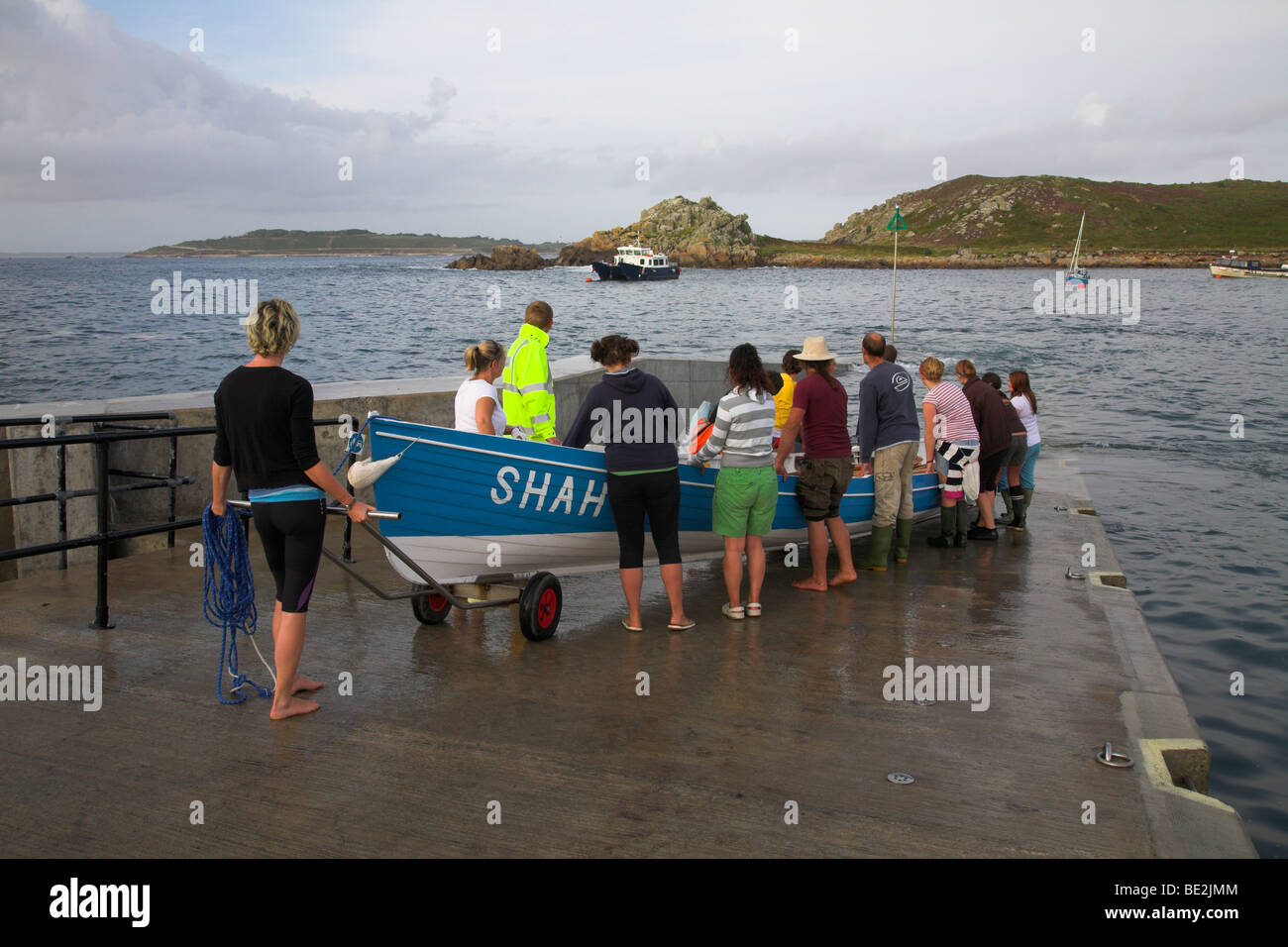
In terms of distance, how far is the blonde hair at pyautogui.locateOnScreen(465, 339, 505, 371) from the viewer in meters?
6.61

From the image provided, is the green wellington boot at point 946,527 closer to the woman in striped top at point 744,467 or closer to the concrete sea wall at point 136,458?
the woman in striped top at point 744,467

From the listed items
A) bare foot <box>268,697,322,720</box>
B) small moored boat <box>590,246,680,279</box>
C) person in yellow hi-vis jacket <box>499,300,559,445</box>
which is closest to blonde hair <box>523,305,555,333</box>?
person in yellow hi-vis jacket <box>499,300,559,445</box>

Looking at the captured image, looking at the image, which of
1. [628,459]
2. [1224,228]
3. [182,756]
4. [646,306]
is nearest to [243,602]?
[182,756]

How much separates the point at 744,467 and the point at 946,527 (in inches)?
139

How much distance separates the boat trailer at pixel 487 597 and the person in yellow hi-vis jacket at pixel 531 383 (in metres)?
1.46

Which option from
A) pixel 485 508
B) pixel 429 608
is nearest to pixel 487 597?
pixel 429 608

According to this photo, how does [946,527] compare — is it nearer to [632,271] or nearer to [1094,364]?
[1094,364]

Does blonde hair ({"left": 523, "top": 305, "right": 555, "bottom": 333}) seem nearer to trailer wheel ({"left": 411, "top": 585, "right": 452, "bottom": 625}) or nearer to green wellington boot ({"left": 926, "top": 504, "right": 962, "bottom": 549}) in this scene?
trailer wheel ({"left": 411, "top": 585, "right": 452, "bottom": 625})

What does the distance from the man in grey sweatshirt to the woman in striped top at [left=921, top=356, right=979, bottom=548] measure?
73cm

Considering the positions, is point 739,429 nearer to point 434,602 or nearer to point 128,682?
point 434,602

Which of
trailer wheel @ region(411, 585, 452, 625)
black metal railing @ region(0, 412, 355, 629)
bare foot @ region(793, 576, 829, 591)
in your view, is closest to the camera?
black metal railing @ region(0, 412, 355, 629)

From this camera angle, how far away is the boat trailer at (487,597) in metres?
5.71

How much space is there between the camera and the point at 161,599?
6.48 meters

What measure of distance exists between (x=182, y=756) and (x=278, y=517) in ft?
3.81
